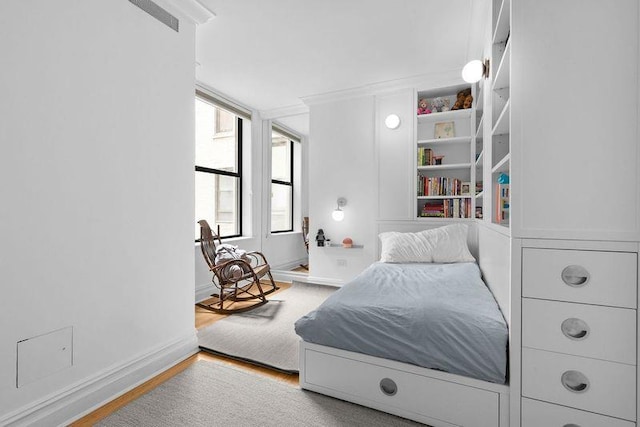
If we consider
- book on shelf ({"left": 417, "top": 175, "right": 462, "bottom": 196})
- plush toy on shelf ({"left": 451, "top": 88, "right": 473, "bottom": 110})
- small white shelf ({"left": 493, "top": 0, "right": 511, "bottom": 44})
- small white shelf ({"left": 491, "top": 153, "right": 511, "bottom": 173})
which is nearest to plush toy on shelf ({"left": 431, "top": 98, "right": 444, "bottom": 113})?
plush toy on shelf ({"left": 451, "top": 88, "right": 473, "bottom": 110})

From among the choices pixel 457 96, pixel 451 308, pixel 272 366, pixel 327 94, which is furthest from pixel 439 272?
pixel 327 94

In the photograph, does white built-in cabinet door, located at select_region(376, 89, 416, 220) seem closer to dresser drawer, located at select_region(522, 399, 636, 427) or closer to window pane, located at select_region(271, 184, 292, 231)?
window pane, located at select_region(271, 184, 292, 231)

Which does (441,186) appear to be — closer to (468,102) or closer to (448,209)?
(448,209)

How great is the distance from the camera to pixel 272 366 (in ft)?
6.93

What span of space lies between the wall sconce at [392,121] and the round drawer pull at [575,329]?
296 cm

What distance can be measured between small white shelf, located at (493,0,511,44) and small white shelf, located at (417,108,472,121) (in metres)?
1.53

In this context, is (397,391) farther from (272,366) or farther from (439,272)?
(439,272)

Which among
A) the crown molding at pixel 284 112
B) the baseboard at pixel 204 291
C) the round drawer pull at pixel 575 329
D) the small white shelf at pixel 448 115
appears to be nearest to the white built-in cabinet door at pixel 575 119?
the round drawer pull at pixel 575 329

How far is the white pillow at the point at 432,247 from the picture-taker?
3.07 meters

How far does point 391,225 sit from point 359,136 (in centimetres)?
122

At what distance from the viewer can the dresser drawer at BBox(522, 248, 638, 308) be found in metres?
1.16

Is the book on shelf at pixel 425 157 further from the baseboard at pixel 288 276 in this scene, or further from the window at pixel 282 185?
the window at pixel 282 185

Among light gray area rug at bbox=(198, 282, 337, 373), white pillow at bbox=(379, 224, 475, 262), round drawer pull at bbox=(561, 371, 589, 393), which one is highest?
white pillow at bbox=(379, 224, 475, 262)

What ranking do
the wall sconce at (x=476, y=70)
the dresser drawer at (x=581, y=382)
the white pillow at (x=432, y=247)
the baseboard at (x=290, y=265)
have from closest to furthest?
the dresser drawer at (x=581, y=382) < the wall sconce at (x=476, y=70) < the white pillow at (x=432, y=247) < the baseboard at (x=290, y=265)
